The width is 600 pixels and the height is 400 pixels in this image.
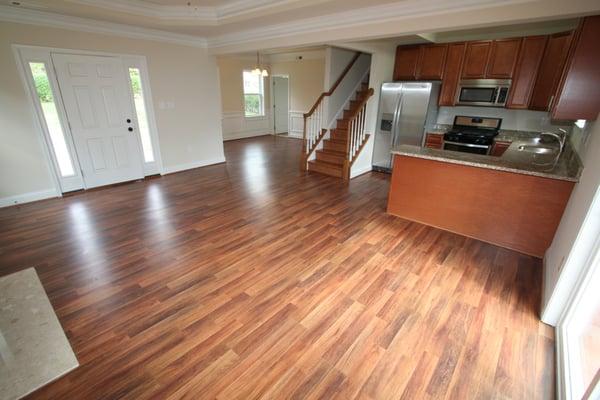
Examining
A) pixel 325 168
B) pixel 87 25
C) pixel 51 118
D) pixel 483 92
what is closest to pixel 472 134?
pixel 483 92

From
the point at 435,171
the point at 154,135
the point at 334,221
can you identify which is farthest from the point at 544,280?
the point at 154,135

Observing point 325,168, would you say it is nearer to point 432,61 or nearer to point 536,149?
point 432,61

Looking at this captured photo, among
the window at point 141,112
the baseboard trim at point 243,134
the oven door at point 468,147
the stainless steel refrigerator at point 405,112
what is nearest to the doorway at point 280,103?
the baseboard trim at point 243,134

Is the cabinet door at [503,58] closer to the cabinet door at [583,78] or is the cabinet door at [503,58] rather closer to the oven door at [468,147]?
the oven door at [468,147]

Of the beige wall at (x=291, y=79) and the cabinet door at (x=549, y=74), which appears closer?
the cabinet door at (x=549, y=74)

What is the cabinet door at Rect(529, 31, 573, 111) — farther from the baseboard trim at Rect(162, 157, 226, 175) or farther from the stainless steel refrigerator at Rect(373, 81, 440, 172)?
the baseboard trim at Rect(162, 157, 226, 175)

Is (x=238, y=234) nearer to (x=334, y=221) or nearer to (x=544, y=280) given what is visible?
(x=334, y=221)

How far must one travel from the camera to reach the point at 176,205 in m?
4.13

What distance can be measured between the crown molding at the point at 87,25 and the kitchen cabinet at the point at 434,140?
4775 millimetres

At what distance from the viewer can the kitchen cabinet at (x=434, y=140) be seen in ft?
16.7

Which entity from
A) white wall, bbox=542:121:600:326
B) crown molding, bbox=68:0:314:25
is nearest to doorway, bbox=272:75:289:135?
crown molding, bbox=68:0:314:25

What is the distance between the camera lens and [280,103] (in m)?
10.3

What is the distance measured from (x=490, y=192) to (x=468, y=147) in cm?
207

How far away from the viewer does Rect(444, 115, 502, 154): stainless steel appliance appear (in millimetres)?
4703
